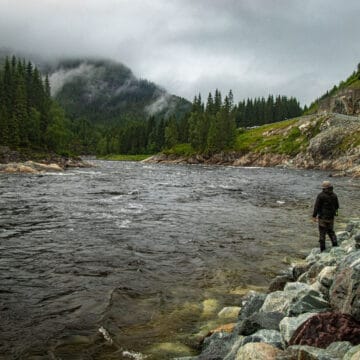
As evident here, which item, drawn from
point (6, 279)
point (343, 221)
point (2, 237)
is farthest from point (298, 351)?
point (343, 221)

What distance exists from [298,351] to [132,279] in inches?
380

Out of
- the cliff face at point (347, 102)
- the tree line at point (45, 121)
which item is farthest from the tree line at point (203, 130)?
the cliff face at point (347, 102)

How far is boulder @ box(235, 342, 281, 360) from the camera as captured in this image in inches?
283

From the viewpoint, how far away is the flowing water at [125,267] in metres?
11.0

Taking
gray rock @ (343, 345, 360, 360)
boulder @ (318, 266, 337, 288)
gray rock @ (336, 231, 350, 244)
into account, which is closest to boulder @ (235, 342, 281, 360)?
gray rock @ (343, 345, 360, 360)

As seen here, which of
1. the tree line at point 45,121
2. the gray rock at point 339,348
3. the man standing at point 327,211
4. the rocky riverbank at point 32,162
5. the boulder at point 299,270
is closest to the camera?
the gray rock at point 339,348

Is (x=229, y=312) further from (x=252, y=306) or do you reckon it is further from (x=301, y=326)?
(x=301, y=326)

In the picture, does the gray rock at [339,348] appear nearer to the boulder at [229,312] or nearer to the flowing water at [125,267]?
the flowing water at [125,267]

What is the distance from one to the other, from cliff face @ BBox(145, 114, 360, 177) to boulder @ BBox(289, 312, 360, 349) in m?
70.1

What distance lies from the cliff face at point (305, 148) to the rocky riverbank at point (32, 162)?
5407 cm

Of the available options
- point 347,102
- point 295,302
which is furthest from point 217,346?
point 347,102

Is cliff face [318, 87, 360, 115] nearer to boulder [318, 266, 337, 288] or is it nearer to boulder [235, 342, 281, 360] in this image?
boulder [318, 266, 337, 288]

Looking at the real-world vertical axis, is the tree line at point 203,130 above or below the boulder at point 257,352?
above

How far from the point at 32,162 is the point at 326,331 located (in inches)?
3069
